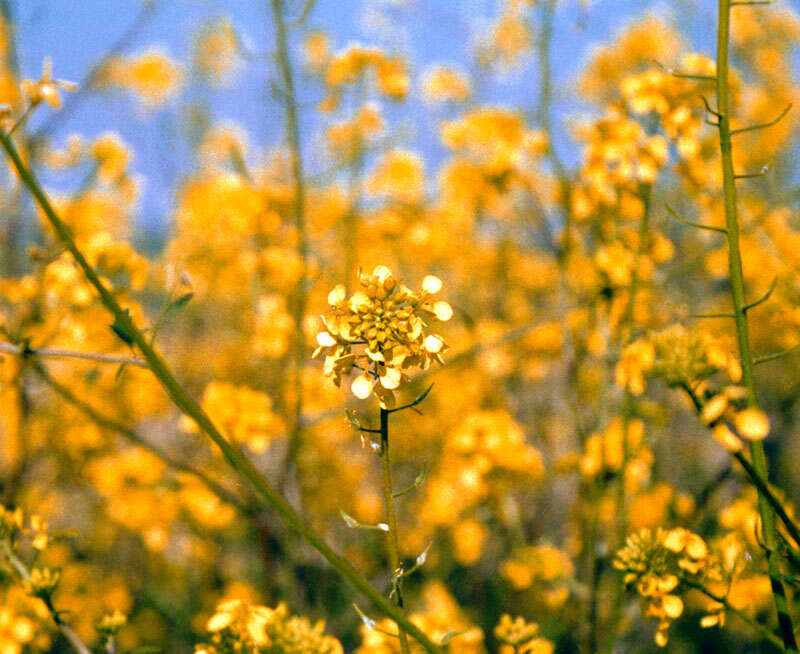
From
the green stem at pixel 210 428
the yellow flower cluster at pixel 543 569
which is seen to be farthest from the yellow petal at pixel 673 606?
the yellow flower cluster at pixel 543 569

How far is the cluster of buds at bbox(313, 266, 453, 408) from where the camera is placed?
3.05ft

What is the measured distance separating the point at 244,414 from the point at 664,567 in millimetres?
1478

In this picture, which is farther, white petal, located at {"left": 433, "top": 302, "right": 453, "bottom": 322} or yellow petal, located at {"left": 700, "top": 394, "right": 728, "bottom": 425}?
white petal, located at {"left": 433, "top": 302, "right": 453, "bottom": 322}

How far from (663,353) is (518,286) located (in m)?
3.91

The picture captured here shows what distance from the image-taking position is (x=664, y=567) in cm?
110

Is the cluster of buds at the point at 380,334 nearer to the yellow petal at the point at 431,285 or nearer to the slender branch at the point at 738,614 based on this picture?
the yellow petal at the point at 431,285

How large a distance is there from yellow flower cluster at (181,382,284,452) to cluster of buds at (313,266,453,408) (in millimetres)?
1333

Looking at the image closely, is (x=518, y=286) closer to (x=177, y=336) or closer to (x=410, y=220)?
(x=410, y=220)

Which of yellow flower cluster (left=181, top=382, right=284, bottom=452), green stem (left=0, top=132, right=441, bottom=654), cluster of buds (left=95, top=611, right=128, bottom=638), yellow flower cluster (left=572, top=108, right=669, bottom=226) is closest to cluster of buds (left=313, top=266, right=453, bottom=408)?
green stem (left=0, top=132, right=441, bottom=654)

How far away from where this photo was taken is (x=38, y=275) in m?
2.33

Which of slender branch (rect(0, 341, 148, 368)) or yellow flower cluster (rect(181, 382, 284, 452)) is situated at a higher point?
slender branch (rect(0, 341, 148, 368))

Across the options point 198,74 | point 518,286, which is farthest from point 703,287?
point 198,74

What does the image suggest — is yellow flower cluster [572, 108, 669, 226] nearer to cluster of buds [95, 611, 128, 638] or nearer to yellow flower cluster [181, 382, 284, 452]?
yellow flower cluster [181, 382, 284, 452]

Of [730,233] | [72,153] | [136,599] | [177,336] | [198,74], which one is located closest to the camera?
[730,233]
